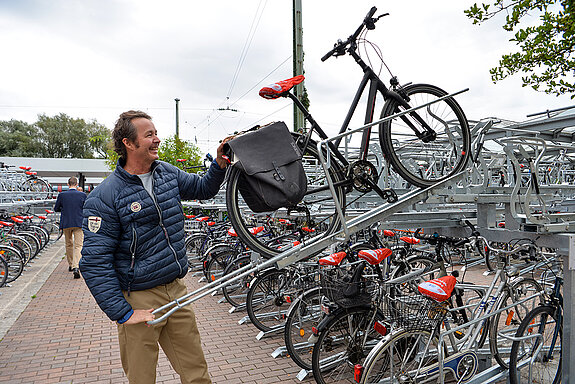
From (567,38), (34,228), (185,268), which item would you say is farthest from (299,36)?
A: (34,228)

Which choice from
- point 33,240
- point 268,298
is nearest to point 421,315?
point 268,298

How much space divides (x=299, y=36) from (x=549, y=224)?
7.48 m

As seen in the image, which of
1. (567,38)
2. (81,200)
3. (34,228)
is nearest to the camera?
(567,38)

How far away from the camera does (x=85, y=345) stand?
4.73 meters

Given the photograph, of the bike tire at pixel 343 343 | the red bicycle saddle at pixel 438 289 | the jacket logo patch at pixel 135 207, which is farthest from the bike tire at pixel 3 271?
the red bicycle saddle at pixel 438 289

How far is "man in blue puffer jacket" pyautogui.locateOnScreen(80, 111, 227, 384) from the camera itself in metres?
2.08

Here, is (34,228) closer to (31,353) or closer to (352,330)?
(31,353)

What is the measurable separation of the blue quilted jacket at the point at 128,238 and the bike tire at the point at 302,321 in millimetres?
1949

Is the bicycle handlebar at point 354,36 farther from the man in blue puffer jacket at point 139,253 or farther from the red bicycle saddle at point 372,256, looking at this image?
the red bicycle saddle at point 372,256

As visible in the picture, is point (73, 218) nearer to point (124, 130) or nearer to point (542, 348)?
point (124, 130)

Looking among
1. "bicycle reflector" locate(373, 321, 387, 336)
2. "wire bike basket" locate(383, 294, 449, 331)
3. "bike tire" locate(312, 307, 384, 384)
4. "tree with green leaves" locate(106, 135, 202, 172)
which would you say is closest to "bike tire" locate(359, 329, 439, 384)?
"wire bike basket" locate(383, 294, 449, 331)

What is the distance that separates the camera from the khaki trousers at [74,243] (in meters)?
8.25

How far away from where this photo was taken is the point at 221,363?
13.9 feet

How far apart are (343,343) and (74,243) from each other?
21.9ft
